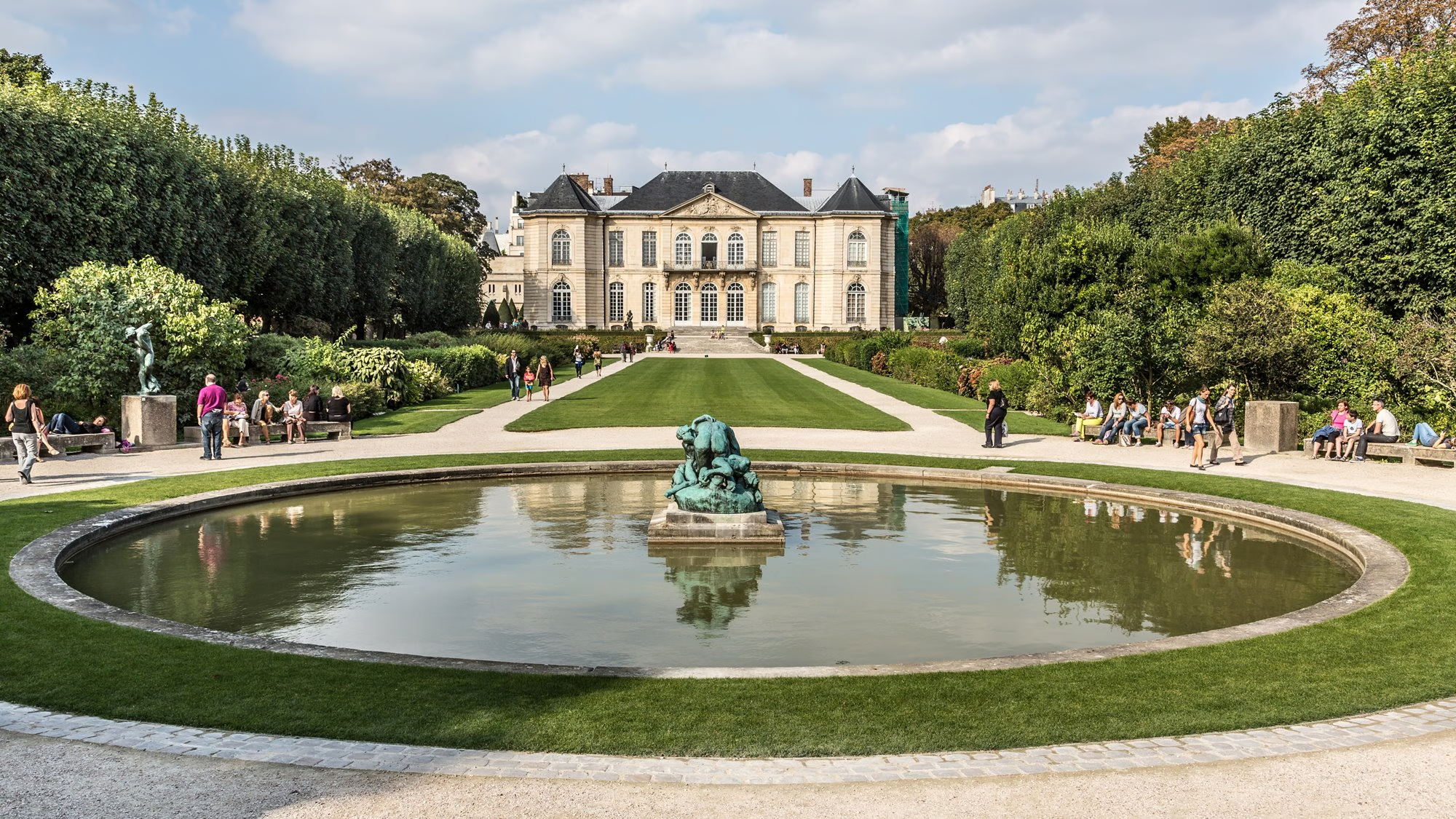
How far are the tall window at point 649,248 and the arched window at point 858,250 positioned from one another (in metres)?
15.6

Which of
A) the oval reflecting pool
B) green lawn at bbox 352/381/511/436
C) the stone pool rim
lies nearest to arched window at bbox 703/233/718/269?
green lawn at bbox 352/381/511/436

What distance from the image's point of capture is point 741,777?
5375mm

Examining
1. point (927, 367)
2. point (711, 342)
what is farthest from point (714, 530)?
point (711, 342)

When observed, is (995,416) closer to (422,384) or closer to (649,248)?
(422,384)

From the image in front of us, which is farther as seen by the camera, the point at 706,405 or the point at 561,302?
the point at 561,302

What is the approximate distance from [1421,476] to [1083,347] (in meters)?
7.74

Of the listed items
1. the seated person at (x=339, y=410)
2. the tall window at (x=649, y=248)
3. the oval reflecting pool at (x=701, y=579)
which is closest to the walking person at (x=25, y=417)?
the oval reflecting pool at (x=701, y=579)

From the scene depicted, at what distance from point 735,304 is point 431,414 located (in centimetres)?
6314

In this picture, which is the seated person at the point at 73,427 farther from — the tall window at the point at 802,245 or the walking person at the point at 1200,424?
the tall window at the point at 802,245

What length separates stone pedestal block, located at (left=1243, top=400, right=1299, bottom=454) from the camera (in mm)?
19297

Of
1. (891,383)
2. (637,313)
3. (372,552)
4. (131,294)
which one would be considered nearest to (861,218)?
(637,313)

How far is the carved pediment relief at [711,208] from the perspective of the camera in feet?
282

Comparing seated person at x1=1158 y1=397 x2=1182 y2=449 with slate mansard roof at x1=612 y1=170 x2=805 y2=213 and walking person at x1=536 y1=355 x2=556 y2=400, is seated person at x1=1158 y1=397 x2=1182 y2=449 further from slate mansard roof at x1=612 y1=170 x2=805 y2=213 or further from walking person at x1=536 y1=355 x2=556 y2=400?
slate mansard roof at x1=612 y1=170 x2=805 y2=213

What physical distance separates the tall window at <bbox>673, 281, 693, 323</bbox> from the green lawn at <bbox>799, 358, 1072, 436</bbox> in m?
43.0
